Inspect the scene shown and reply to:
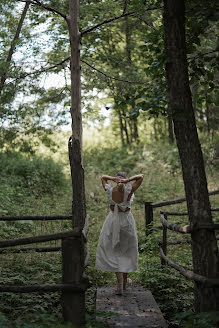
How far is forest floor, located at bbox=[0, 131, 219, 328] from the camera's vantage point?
6.08m

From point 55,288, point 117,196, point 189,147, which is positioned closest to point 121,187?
point 117,196

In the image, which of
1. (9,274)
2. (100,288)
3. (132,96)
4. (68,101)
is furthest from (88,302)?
(68,101)

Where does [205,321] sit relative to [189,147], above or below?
below

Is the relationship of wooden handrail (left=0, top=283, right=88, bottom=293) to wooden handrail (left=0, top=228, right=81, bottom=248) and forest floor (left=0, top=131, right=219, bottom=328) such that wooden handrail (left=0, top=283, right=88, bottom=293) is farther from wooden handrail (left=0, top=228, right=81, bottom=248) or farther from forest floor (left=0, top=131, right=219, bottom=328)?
wooden handrail (left=0, top=228, right=81, bottom=248)

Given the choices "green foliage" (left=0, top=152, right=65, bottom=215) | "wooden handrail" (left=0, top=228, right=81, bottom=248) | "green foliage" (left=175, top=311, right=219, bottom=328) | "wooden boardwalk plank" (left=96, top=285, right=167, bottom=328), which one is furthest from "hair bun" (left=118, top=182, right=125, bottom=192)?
"green foliage" (left=0, top=152, right=65, bottom=215)

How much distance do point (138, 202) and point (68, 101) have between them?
21.0ft

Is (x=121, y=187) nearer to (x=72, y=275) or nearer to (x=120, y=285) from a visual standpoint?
(x=120, y=285)

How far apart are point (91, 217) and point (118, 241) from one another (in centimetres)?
864

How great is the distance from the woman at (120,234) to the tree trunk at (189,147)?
7.19ft

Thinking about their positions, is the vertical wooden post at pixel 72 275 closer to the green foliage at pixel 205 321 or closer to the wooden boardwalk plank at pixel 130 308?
the wooden boardwalk plank at pixel 130 308

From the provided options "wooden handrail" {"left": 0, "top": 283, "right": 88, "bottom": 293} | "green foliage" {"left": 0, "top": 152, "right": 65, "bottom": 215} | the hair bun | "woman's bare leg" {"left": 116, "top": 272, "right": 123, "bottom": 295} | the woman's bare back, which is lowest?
"woman's bare leg" {"left": 116, "top": 272, "right": 123, "bottom": 295}

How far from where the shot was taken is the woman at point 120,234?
23.3ft

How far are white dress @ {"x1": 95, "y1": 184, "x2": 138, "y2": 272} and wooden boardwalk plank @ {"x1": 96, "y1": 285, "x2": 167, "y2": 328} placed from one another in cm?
46

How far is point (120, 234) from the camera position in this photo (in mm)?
7230
